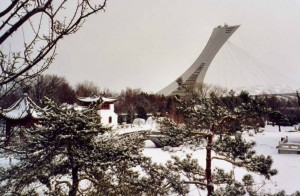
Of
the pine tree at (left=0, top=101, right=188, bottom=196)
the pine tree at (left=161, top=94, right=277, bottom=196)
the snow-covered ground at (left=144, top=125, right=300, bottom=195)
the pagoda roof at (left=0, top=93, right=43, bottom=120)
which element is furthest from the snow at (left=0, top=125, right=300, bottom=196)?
the pagoda roof at (left=0, top=93, right=43, bottom=120)

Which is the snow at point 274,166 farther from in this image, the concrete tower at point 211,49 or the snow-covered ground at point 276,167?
the concrete tower at point 211,49

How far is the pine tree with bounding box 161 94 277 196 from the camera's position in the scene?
5968 millimetres

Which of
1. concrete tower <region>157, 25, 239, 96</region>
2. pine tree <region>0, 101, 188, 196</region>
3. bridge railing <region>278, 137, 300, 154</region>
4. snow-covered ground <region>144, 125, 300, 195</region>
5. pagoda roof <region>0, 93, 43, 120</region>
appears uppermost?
concrete tower <region>157, 25, 239, 96</region>

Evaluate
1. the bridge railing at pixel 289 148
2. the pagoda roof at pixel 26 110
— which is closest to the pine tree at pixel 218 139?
the pagoda roof at pixel 26 110

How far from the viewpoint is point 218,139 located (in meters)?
6.46

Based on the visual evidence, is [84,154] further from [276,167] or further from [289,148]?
[289,148]

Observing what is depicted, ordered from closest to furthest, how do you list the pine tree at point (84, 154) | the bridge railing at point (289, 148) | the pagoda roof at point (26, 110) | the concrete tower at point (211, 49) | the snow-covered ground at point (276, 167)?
the pagoda roof at point (26, 110) < the pine tree at point (84, 154) < the snow-covered ground at point (276, 167) < the bridge railing at point (289, 148) < the concrete tower at point (211, 49)

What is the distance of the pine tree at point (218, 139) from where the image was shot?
19.6ft

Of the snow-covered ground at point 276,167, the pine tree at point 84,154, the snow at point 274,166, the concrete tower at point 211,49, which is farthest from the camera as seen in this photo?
the concrete tower at point 211,49

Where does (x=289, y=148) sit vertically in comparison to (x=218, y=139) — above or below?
below

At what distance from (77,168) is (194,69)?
3818cm

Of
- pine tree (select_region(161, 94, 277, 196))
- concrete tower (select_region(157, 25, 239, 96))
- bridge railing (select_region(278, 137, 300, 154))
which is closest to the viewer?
pine tree (select_region(161, 94, 277, 196))

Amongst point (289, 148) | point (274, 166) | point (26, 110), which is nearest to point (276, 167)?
point (274, 166)

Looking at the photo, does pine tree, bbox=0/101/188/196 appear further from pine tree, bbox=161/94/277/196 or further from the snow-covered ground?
the snow-covered ground
